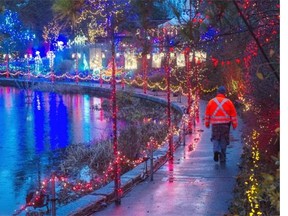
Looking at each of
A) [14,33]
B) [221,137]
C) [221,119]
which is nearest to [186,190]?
[221,137]

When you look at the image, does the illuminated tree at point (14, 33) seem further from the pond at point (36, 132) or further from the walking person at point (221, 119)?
the walking person at point (221, 119)

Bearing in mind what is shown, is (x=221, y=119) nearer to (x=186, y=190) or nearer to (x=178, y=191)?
(x=186, y=190)

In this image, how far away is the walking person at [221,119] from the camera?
11.9 metres

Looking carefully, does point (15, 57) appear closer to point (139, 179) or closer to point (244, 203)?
point (139, 179)

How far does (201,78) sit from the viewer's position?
2952 centimetres

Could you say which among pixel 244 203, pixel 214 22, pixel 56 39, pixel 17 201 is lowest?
pixel 17 201

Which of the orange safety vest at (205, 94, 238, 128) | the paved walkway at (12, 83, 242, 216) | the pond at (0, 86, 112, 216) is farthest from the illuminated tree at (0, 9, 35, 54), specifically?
the paved walkway at (12, 83, 242, 216)

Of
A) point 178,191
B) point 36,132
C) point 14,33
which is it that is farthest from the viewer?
point 14,33

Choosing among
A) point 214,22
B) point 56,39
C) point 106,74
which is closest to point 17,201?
point 214,22

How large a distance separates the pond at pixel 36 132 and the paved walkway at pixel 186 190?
285cm

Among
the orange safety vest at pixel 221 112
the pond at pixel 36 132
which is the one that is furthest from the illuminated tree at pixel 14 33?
the orange safety vest at pixel 221 112

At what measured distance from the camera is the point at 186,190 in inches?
376

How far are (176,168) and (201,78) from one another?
18136 millimetres

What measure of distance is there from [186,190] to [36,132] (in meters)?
15.4
